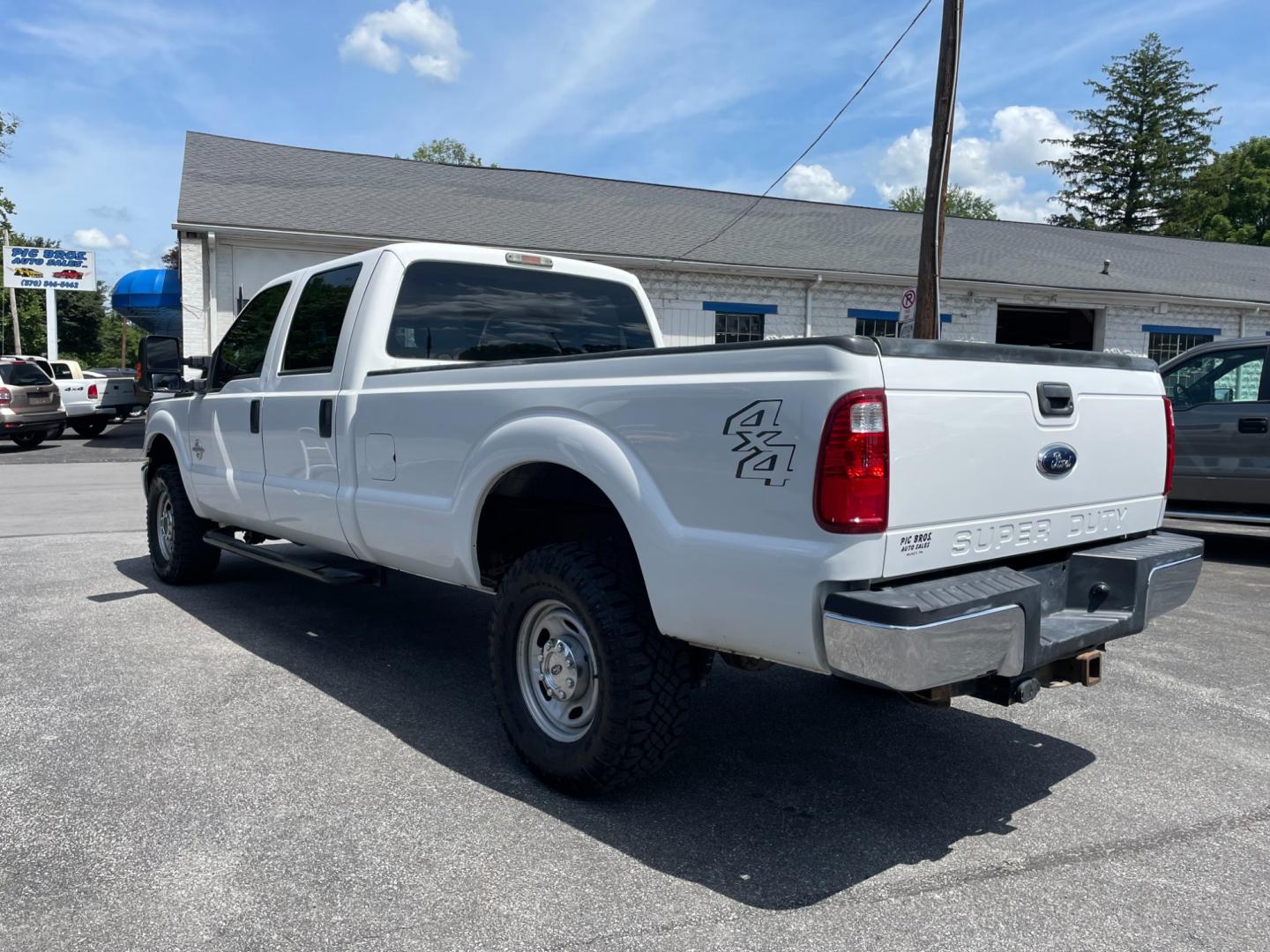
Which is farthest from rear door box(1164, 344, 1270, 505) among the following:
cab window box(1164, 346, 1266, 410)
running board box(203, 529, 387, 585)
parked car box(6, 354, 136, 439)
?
parked car box(6, 354, 136, 439)

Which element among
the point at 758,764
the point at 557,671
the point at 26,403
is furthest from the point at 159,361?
the point at 26,403

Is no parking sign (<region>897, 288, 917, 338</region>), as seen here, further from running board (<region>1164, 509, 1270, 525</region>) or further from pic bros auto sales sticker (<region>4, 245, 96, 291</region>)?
pic bros auto sales sticker (<region>4, 245, 96, 291</region>)

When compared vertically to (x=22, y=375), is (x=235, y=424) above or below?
below

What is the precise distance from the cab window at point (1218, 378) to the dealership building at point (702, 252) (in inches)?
317

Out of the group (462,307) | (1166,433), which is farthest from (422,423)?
(1166,433)

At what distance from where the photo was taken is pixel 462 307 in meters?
4.99

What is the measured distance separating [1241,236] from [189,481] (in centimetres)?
5850

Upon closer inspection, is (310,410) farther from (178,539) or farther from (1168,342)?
(1168,342)

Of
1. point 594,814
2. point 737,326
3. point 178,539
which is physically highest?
point 737,326

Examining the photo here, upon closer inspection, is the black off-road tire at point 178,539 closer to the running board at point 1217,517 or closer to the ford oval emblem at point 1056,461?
the ford oval emblem at point 1056,461

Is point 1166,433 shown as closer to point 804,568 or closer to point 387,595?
point 804,568

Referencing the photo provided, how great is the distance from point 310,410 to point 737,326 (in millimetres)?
15973

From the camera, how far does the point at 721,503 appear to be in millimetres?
2939

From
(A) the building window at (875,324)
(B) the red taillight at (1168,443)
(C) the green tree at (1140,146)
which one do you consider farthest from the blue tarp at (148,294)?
(C) the green tree at (1140,146)
